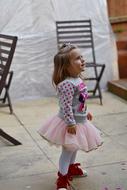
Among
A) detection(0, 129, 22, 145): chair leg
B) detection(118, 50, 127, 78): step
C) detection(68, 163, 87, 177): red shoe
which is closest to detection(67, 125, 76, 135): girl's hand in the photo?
detection(68, 163, 87, 177): red shoe

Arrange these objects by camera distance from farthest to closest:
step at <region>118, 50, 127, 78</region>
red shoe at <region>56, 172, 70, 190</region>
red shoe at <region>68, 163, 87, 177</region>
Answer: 1. step at <region>118, 50, 127, 78</region>
2. red shoe at <region>68, 163, 87, 177</region>
3. red shoe at <region>56, 172, 70, 190</region>

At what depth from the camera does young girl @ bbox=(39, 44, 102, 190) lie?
338cm

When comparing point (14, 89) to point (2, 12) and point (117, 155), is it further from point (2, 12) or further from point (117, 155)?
point (117, 155)

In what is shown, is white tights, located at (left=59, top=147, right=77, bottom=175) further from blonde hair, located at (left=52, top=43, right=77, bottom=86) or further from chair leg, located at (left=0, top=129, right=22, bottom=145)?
chair leg, located at (left=0, top=129, right=22, bottom=145)

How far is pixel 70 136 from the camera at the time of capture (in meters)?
3.42

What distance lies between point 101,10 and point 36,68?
1.41 meters

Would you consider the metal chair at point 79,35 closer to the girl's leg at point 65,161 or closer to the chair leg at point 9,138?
the chair leg at point 9,138

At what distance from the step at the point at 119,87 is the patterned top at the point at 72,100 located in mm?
3338

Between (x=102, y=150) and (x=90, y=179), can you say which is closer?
(x=90, y=179)

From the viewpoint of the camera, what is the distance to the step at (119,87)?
6.81 m

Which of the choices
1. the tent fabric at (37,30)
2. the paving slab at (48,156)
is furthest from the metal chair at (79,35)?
the paving slab at (48,156)

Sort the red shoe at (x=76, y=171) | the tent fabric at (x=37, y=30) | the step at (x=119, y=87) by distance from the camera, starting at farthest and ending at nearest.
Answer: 1. the tent fabric at (x=37, y=30)
2. the step at (x=119, y=87)
3. the red shoe at (x=76, y=171)

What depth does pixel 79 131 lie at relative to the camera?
348 centimetres

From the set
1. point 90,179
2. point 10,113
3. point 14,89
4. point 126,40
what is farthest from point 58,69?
point 126,40
